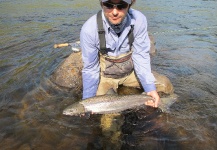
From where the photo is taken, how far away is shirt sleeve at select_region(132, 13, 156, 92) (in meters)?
3.86

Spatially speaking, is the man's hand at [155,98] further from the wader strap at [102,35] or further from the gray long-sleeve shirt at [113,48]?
the wader strap at [102,35]

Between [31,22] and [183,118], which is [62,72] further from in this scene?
[31,22]

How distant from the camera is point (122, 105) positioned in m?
3.77

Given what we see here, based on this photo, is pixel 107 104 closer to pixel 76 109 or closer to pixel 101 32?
pixel 76 109

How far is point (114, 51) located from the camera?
4031 mm

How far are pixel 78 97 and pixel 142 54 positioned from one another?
172 cm

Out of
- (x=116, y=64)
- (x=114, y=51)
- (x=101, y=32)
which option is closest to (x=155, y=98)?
(x=116, y=64)

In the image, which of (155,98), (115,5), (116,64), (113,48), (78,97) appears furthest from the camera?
(78,97)

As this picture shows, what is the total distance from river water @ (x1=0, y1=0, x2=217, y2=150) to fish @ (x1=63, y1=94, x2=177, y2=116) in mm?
377

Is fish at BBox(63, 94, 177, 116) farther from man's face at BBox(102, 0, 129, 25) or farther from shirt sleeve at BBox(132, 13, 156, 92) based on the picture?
man's face at BBox(102, 0, 129, 25)

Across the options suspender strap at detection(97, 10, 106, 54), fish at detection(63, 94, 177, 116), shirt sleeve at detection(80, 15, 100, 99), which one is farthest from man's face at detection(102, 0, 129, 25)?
fish at detection(63, 94, 177, 116)

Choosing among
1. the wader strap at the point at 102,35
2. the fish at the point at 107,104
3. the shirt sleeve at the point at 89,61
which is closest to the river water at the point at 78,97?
the fish at the point at 107,104

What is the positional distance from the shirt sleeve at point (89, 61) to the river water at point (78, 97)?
555mm

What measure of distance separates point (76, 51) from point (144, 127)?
2761 millimetres
